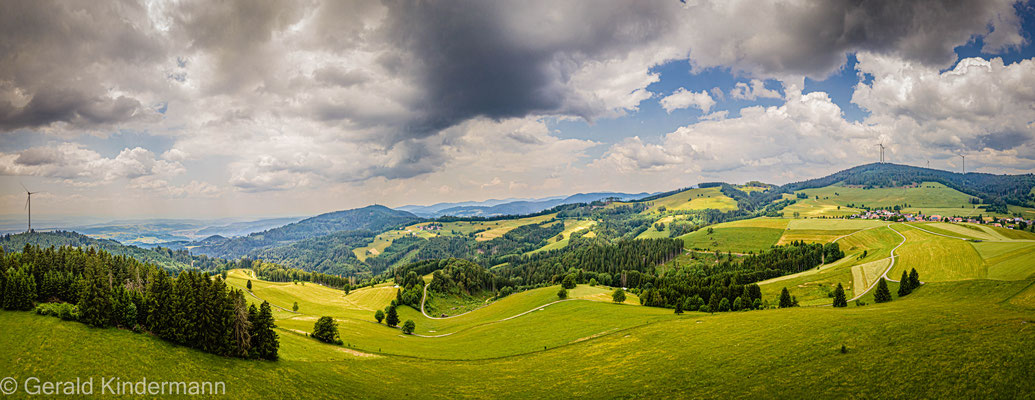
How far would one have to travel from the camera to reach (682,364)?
117 ft

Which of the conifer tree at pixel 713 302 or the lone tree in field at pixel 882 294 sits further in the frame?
the conifer tree at pixel 713 302

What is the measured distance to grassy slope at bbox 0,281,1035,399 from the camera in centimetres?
2448

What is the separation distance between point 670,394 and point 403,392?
24882 millimetres

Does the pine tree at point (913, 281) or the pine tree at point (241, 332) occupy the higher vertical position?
the pine tree at point (241, 332)

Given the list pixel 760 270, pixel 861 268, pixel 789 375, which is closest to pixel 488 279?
pixel 760 270

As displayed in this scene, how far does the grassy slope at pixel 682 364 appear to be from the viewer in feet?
80.3

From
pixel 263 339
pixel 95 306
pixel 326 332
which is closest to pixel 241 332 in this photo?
pixel 263 339

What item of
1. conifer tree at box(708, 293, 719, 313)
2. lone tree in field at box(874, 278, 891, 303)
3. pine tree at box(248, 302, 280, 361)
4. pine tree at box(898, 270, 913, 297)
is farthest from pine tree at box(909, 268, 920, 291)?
pine tree at box(248, 302, 280, 361)

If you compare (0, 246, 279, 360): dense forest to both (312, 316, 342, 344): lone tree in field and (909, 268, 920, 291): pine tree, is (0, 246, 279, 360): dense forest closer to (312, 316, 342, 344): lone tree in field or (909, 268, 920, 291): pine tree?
(312, 316, 342, 344): lone tree in field

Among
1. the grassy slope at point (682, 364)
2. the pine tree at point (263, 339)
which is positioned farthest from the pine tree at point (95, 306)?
the pine tree at point (263, 339)

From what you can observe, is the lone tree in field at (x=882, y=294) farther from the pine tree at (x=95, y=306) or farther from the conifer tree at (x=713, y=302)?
the pine tree at (x=95, y=306)

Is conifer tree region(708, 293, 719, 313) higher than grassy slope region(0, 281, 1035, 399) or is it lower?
lower

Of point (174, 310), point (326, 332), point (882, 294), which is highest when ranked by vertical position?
point (174, 310)

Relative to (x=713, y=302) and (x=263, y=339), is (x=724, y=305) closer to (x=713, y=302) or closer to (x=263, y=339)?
(x=713, y=302)
